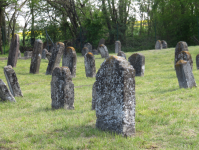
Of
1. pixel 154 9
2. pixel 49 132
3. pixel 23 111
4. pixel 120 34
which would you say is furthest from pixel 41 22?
pixel 49 132

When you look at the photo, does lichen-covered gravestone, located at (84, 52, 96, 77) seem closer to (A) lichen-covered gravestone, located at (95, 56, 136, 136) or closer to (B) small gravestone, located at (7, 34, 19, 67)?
(B) small gravestone, located at (7, 34, 19, 67)

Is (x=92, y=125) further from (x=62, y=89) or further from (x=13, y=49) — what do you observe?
(x=13, y=49)

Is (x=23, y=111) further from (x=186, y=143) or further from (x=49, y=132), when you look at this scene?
(x=186, y=143)

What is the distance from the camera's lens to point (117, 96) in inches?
189

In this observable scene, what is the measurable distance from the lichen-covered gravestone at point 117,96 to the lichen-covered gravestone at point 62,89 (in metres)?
2.48

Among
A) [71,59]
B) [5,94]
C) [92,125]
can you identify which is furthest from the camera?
[71,59]

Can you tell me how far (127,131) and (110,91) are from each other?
2.82 feet

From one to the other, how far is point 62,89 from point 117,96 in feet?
9.61

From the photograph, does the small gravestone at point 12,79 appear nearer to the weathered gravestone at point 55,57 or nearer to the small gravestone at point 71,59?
the small gravestone at point 71,59

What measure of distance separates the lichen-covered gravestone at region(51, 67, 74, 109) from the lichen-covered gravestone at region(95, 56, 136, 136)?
2.48 meters

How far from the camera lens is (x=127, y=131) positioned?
4773 mm

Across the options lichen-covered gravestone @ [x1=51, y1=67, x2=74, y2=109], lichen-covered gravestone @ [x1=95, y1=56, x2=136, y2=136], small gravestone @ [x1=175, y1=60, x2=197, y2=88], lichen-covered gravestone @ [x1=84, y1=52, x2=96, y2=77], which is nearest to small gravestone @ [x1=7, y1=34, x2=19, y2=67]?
lichen-covered gravestone @ [x1=84, y1=52, x2=96, y2=77]

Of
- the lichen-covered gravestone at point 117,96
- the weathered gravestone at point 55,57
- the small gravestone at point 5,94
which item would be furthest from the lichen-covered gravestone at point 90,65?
the lichen-covered gravestone at point 117,96

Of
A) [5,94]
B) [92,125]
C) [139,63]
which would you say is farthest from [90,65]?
[92,125]
